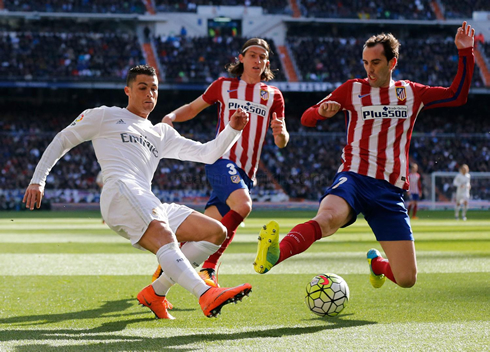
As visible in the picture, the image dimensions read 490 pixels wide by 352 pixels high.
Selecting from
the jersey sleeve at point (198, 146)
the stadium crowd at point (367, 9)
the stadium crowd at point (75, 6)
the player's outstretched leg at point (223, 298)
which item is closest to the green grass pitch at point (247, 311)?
the player's outstretched leg at point (223, 298)

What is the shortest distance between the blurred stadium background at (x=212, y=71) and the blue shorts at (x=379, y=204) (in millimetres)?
26292

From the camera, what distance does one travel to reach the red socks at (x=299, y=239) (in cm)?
466

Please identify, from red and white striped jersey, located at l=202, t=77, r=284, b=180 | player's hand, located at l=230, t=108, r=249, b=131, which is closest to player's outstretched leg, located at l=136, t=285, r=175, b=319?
player's hand, located at l=230, t=108, r=249, b=131

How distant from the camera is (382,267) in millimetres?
5488

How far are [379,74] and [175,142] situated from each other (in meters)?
1.73

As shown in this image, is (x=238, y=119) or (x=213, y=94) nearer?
(x=238, y=119)

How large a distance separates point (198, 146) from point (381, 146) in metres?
1.46

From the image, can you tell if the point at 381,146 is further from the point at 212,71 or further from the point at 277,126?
the point at 212,71

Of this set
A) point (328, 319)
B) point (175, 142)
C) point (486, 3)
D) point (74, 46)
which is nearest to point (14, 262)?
point (175, 142)

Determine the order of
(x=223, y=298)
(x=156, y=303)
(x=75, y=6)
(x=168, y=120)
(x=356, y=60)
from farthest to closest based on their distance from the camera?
(x=356, y=60)
(x=75, y=6)
(x=168, y=120)
(x=156, y=303)
(x=223, y=298)

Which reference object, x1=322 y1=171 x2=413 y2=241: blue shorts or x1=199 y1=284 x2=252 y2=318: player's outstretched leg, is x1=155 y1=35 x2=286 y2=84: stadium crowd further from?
x1=199 y1=284 x2=252 y2=318: player's outstretched leg

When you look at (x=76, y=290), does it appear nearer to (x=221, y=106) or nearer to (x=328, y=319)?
(x=221, y=106)

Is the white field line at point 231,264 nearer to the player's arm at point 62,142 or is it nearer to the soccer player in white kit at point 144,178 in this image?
the soccer player in white kit at point 144,178

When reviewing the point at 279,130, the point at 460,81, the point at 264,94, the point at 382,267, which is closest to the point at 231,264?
the point at 264,94
